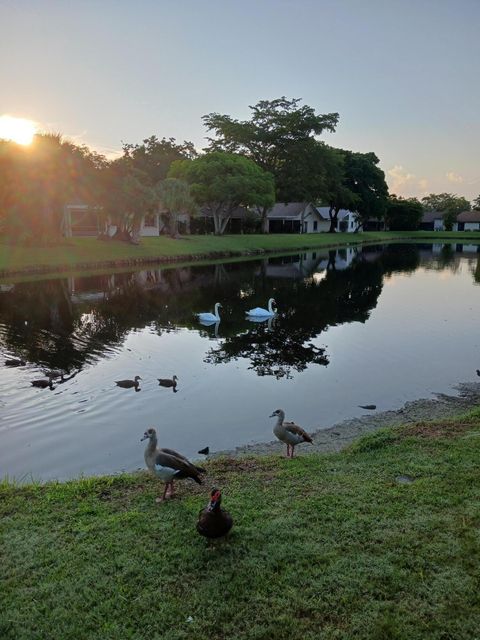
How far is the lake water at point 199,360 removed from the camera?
36.8 ft

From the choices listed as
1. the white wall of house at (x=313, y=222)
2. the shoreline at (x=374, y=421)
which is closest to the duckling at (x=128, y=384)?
the shoreline at (x=374, y=421)

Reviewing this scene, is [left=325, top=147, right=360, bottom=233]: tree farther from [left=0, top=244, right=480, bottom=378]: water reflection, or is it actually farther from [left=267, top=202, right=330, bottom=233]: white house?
[left=0, top=244, right=480, bottom=378]: water reflection

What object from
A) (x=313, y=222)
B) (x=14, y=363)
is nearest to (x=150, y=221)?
(x=313, y=222)

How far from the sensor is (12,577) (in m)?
5.40

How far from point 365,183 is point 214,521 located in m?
93.8

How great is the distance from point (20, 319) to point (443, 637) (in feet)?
73.0

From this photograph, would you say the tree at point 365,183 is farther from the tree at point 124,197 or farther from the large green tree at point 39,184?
the large green tree at point 39,184

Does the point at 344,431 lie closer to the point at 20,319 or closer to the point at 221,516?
the point at 221,516

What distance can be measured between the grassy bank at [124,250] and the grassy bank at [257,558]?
34.0m

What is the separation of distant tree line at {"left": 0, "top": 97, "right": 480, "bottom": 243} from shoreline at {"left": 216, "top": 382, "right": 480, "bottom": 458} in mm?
37973

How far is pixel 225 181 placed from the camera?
2360 inches

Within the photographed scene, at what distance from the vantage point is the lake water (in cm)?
1121

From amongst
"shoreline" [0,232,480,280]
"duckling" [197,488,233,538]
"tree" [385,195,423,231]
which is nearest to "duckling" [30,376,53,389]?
"duckling" [197,488,233,538]

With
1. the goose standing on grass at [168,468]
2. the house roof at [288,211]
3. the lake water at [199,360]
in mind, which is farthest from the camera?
the house roof at [288,211]
